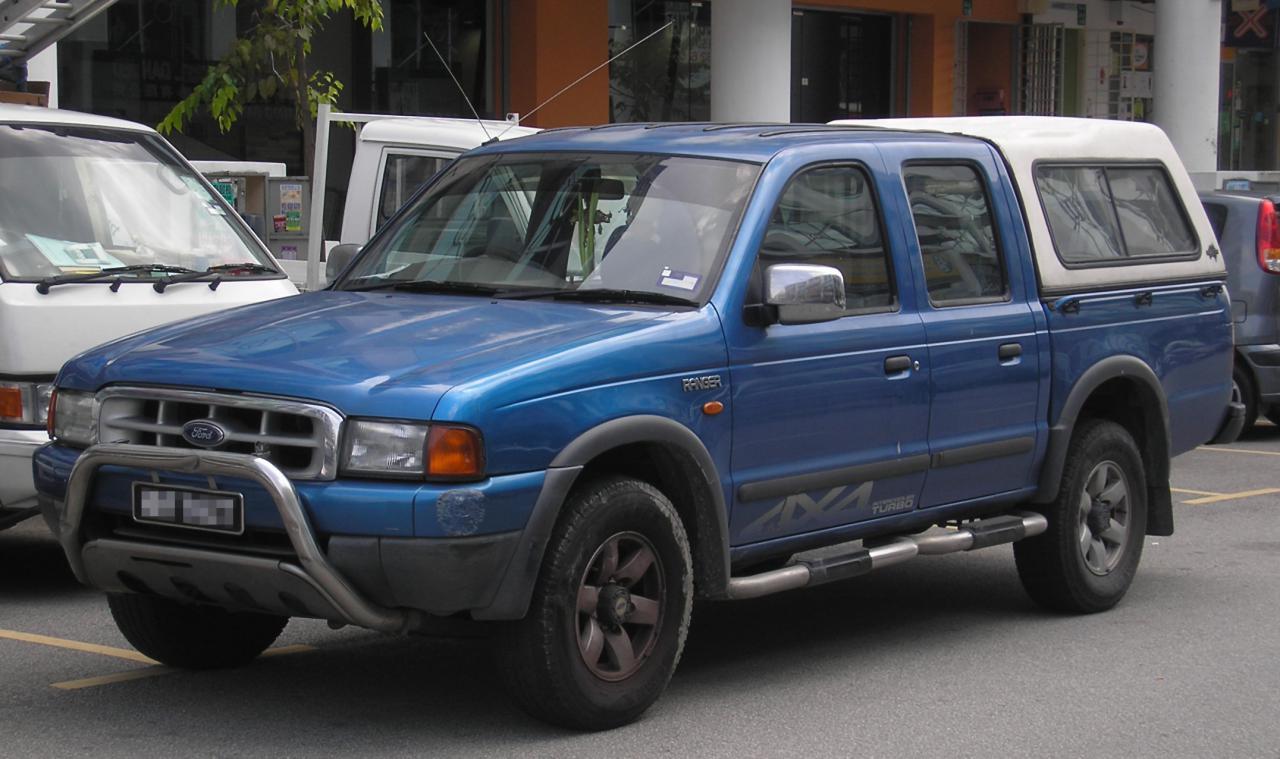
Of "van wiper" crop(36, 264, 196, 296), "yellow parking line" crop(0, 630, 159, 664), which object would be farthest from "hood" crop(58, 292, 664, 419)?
"van wiper" crop(36, 264, 196, 296)

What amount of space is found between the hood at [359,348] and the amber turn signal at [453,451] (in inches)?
3.3

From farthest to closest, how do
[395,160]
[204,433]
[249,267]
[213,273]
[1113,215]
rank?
[395,160]
[249,267]
[213,273]
[1113,215]
[204,433]

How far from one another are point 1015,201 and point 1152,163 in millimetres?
1280

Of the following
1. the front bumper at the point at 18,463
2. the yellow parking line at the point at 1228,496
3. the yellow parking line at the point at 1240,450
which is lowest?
the yellow parking line at the point at 1240,450

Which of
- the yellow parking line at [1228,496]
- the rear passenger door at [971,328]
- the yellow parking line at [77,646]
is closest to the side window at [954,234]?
the rear passenger door at [971,328]

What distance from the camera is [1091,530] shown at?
25.9 ft

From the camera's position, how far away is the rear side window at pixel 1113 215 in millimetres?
7742

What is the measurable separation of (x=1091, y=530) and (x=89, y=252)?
177 inches

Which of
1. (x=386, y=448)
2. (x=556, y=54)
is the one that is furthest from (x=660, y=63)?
(x=386, y=448)

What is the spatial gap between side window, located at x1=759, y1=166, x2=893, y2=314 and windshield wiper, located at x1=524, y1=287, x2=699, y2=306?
41 centimetres

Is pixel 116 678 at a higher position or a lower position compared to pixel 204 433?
lower

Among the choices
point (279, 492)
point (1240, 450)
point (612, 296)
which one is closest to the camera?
point (279, 492)

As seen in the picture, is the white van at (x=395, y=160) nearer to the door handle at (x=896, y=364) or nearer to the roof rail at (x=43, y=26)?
the roof rail at (x=43, y=26)

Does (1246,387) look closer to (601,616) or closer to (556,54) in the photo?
(601,616)
